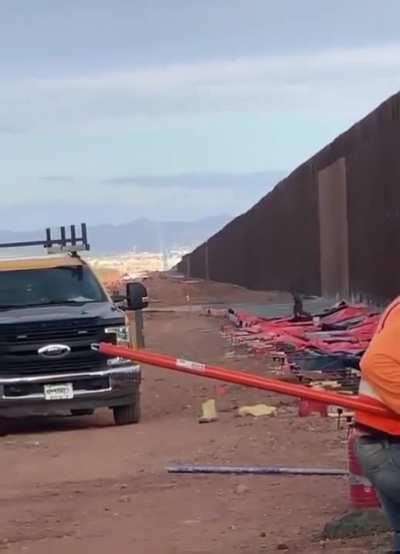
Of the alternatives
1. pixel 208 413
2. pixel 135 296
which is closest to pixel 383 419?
pixel 208 413

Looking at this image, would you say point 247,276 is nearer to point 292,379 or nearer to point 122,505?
point 292,379

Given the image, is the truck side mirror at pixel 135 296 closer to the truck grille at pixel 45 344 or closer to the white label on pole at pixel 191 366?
the truck grille at pixel 45 344

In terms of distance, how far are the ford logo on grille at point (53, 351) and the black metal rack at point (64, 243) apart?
2.39m

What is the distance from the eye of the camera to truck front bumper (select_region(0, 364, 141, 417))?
14977 millimetres

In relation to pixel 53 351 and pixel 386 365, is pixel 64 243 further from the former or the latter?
pixel 386 365

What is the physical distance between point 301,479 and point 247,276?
2023 inches

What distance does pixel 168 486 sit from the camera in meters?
11.4

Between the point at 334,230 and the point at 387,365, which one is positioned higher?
the point at 334,230

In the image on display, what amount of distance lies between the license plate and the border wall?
13.1m

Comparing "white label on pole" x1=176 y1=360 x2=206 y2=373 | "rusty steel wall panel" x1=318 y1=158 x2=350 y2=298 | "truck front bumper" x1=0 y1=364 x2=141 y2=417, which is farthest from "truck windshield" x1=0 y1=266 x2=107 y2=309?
"rusty steel wall panel" x1=318 y1=158 x2=350 y2=298

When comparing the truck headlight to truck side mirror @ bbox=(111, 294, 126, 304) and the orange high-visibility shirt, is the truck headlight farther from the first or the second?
the orange high-visibility shirt

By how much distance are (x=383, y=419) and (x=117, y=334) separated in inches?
383

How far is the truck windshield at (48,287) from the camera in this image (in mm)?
16344

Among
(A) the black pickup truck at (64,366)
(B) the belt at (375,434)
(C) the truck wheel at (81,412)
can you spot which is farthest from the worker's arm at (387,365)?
(C) the truck wheel at (81,412)
